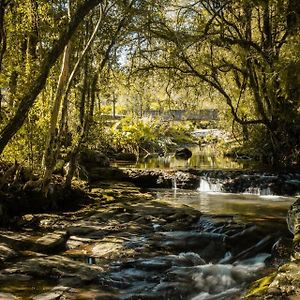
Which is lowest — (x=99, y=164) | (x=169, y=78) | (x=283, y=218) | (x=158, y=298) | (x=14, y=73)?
(x=158, y=298)

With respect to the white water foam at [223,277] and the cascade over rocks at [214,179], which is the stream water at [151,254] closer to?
the white water foam at [223,277]

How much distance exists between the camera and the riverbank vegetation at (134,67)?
31.8 ft

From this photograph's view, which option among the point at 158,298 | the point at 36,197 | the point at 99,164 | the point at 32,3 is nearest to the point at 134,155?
the point at 99,164

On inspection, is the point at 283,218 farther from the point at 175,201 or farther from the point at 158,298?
the point at 158,298

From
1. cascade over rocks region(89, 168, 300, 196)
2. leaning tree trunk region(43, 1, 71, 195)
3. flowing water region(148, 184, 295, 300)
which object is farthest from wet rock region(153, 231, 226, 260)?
cascade over rocks region(89, 168, 300, 196)

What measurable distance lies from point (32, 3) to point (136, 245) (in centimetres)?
518

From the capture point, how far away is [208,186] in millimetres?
15023

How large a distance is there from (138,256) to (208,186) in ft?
26.7

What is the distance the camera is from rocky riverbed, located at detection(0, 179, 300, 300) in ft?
19.3

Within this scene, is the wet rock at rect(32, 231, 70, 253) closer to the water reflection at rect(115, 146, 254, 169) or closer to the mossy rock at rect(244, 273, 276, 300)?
the mossy rock at rect(244, 273, 276, 300)

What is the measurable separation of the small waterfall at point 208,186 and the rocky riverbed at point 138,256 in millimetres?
4558

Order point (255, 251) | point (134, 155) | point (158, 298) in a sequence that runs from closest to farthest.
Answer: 1. point (158, 298)
2. point (255, 251)
3. point (134, 155)

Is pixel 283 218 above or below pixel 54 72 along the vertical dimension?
below

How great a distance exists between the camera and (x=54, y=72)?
11.3 m
